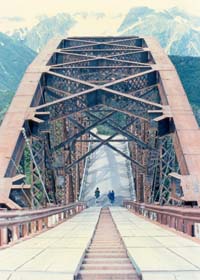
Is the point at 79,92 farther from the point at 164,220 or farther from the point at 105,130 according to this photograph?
the point at 105,130

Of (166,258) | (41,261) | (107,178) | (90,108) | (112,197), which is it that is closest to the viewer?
(41,261)

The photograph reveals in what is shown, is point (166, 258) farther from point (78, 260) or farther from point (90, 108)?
point (90, 108)

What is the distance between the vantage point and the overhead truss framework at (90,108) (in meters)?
16.7

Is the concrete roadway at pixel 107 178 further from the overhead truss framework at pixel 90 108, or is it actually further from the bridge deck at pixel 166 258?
the bridge deck at pixel 166 258

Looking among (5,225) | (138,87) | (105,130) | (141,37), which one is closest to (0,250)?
(5,225)

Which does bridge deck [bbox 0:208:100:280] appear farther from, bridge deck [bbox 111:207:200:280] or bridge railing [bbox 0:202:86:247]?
bridge railing [bbox 0:202:86:247]

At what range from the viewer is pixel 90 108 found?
25.2m

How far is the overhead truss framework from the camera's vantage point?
1667 centimetres

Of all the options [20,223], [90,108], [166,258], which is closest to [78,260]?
[166,258]

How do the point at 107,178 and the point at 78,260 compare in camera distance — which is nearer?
the point at 78,260

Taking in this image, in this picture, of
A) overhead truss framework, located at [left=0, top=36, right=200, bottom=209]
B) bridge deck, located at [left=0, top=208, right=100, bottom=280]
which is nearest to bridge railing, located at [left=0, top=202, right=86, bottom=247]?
overhead truss framework, located at [left=0, top=36, right=200, bottom=209]

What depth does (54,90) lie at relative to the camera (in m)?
24.5

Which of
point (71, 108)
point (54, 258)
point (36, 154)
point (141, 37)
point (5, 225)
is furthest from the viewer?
point (141, 37)

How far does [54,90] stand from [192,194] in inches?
434
